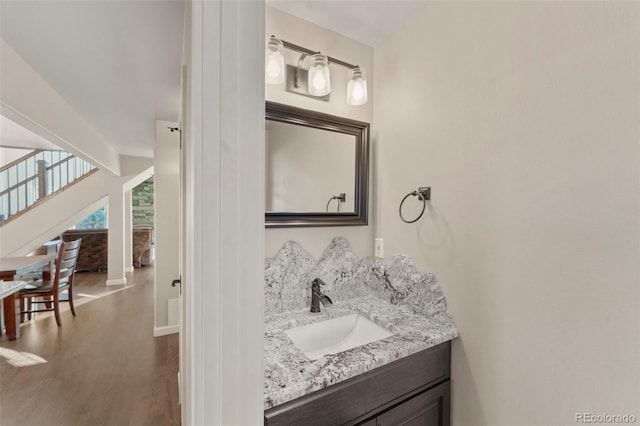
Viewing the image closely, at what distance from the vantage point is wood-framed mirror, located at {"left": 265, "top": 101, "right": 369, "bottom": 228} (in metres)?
1.33

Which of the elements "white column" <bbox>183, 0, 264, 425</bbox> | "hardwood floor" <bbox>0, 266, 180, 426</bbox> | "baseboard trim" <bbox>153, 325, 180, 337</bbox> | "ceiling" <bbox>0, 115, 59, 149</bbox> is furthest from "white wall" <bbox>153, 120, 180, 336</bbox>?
"white column" <bbox>183, 0, 264, 425</bbox>

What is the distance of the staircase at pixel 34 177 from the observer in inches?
197

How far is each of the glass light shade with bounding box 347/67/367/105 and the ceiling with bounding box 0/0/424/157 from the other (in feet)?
0.84

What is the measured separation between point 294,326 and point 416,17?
163 cm

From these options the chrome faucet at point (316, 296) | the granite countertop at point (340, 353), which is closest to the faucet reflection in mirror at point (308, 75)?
the chrome faucet at point (316, 296)

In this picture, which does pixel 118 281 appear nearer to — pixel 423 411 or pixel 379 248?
pixel 379 248

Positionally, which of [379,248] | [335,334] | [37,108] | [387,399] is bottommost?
[387,399]

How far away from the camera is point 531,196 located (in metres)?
0.93

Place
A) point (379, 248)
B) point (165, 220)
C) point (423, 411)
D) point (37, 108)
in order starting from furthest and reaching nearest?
1. point (165, 220)
2. point (37, 108)
3. point (379, 248)
4. point (423, 411)

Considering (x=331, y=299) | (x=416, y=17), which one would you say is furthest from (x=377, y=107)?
(x=331, y=299)

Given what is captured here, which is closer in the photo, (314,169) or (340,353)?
(340,353)

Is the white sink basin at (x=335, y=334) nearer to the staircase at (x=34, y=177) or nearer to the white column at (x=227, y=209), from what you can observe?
the white column at (x=227, y=209)

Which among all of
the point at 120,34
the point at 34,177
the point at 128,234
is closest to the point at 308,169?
the point at 120,34

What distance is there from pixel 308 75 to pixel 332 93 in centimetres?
18
